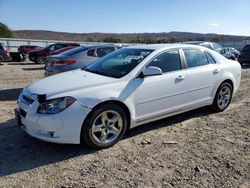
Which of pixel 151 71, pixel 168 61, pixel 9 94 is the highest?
pixel 168 61

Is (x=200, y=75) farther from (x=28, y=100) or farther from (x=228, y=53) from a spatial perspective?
(x=228, y=53)

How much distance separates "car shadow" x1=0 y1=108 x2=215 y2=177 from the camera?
4.09m

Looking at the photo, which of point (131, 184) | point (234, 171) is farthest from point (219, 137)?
point (131, 184)

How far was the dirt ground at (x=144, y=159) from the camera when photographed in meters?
3.70

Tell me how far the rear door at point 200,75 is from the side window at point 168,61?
0.81 feet

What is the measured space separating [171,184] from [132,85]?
1773 mm

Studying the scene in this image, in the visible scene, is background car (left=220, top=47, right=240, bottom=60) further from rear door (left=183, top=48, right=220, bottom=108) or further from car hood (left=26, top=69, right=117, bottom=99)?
car hood (left=26, top=69, right=117, bottom=99)

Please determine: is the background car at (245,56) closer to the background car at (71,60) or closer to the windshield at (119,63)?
the background car at (71,60)

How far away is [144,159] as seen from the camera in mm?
4273

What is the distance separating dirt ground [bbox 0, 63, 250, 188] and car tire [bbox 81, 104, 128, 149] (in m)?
0.15

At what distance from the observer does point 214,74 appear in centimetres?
621

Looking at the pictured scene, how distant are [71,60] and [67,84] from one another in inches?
179

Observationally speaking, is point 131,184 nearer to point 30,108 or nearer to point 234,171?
point 234,171

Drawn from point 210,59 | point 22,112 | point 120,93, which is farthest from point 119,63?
point 210,59
